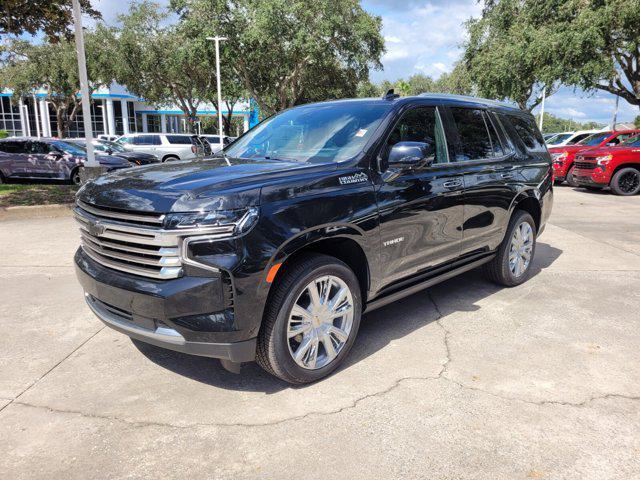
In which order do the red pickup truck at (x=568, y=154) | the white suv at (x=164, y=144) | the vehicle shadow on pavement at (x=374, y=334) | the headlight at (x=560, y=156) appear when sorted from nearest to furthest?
the vehicle shadow on pavement at (x=374, y=334)
the red pickup truck at (x=568, y=154)
the headlight at (x=560, y=156)
the white suv at (x=164, y=144)

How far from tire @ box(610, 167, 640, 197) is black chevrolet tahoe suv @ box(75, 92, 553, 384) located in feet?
37.4

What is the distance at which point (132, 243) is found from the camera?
2955mm

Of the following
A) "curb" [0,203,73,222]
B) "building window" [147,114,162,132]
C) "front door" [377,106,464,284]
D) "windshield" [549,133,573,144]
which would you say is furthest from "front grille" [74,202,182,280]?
"building window" [147,114,162,132]

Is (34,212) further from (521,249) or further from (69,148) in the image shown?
(521,249)

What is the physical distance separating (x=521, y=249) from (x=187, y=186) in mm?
4037

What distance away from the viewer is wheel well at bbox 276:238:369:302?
10.9 feet

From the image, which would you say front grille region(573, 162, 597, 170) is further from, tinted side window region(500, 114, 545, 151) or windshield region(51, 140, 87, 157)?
windshield region(51, 140, 87, 157)

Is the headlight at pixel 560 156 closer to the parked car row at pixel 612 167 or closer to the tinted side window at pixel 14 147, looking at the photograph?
the parked car row at pixel 612 167

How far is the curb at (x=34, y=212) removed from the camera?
977 cm

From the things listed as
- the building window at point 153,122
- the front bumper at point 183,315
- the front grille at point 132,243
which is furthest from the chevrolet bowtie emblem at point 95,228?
the building window at point 153,122

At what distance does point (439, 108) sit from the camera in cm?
434

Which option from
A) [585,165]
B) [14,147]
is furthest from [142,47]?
[585,165]

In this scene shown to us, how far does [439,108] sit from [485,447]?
9.16 feet

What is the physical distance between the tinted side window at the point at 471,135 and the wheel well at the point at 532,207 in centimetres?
85
